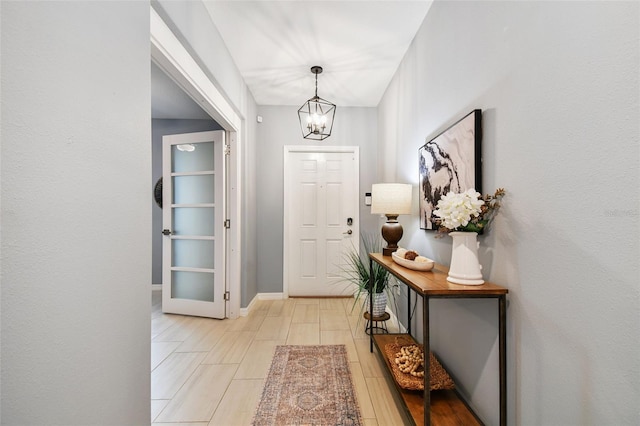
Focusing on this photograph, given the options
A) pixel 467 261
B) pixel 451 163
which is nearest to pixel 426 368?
pixel 467 261

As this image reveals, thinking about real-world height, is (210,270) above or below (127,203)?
below

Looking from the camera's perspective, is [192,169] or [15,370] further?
[192,169]

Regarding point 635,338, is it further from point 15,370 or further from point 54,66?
point 54,66

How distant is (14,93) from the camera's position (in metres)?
0.69

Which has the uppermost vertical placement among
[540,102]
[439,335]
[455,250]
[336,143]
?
[336,143]

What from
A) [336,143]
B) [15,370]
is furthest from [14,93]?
[336,143]

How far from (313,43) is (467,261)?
2.17m

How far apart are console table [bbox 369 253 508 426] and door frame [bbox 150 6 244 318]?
182 cm

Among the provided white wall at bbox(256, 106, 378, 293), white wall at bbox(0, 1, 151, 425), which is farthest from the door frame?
white wall at bbox(256, 106, 378, 293)

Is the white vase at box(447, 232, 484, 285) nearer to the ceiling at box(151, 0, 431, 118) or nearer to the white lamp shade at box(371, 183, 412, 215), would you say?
the white lamp shade at box(371, 183, 412, 215)

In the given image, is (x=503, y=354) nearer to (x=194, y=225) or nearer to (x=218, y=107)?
(x=218, y=107)

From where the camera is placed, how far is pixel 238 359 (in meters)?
2.16

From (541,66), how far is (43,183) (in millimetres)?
1653

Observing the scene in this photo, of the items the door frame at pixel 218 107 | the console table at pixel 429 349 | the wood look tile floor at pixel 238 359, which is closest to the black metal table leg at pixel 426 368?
the console table at pixel 429 349
